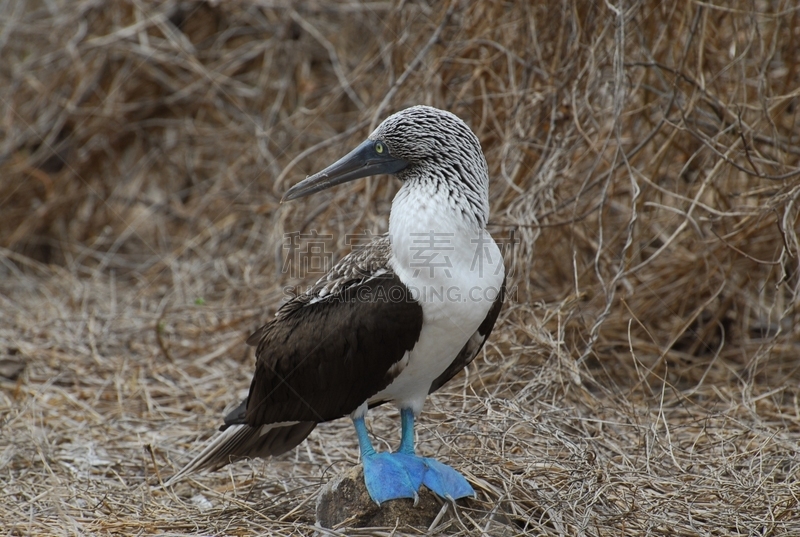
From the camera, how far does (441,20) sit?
5.01 metres

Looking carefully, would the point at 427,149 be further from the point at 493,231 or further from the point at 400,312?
the point at 493,231

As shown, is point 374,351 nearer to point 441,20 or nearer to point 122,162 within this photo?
point 441,20

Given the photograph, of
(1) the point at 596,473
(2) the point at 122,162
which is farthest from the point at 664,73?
(2) the point at 122,162

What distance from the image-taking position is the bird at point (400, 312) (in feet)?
9.47

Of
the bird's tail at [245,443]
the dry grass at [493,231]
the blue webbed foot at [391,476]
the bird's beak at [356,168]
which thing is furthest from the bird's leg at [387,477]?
the bird's beak at [356,168]

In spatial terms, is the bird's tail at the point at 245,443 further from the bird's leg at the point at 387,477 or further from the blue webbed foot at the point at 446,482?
the blue webbed foot at the point at 446,482

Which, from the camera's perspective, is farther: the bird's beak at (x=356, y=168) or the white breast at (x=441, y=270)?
the bird's beak at (x=356, y=168)

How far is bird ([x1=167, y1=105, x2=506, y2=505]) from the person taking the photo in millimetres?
2887

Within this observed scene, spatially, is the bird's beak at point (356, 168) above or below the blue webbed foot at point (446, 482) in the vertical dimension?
above

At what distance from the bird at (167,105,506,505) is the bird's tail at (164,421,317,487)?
0.06 feet

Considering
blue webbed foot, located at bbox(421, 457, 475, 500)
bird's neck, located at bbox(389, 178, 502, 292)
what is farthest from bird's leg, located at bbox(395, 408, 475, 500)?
bird's neck, located at bbox(389, 178, 502, 292)

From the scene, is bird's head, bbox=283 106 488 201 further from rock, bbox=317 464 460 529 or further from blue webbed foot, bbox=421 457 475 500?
rock, bbox=317 464 460 529

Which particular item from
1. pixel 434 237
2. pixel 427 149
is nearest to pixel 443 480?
pixel 434 237

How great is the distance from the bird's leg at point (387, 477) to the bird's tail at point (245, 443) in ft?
1.34
